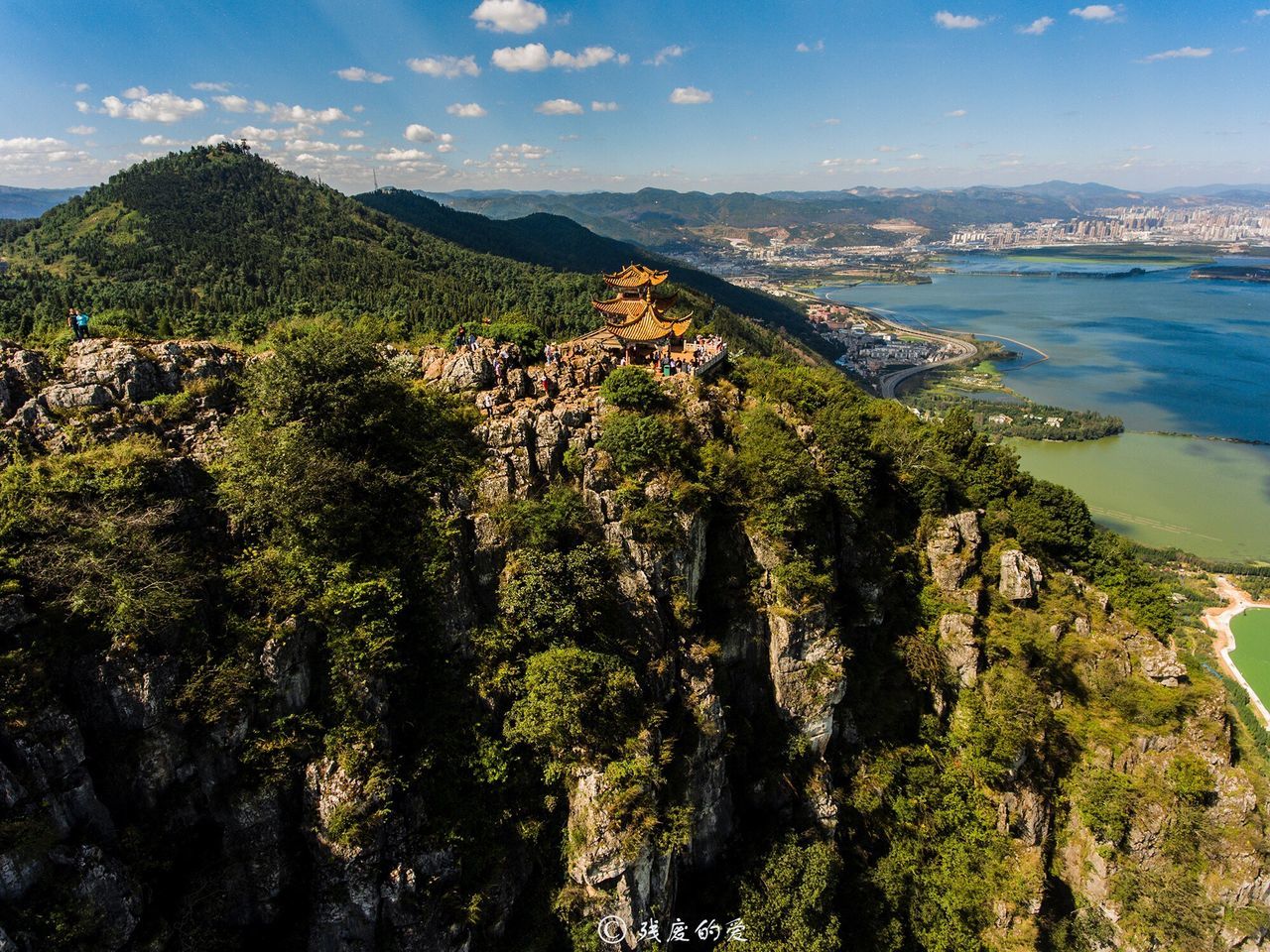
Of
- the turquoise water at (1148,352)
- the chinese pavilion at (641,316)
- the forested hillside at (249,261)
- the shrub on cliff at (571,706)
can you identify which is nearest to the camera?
the shrub on cliff at (571,706)

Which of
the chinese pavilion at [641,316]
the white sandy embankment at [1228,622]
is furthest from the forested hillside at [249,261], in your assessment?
the white sandy embankment at [1228,622]

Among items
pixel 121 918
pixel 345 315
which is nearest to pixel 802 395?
pixel 121 918

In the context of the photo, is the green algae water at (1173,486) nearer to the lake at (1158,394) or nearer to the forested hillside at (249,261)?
the lake at (1158,394)

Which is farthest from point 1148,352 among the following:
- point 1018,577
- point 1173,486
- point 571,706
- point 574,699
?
point 571,706

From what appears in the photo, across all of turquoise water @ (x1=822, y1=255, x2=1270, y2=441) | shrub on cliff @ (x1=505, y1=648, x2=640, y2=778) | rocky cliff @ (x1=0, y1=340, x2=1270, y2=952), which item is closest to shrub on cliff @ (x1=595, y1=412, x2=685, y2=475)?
rocky cliff @ (x1=0, y1=340, x2=1270, y2=952)

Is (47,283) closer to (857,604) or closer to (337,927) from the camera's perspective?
(337,927)

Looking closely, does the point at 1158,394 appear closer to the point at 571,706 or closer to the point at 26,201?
the point at 571,706
